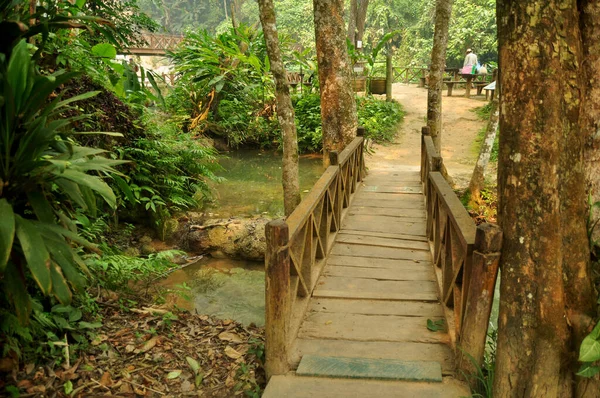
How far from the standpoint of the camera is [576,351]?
2.55 metres

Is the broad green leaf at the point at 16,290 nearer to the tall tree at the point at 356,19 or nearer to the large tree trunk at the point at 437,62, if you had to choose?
the large tree trunk at the point at 437,62

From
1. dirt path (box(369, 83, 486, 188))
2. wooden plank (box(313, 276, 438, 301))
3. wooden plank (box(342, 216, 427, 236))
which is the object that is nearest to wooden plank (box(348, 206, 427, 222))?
wooden plank (box(342, 216, 427, 236))

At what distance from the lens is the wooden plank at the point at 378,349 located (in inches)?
125

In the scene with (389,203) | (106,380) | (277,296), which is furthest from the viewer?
(389,203)

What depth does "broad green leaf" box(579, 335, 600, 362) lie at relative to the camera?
2268 mm

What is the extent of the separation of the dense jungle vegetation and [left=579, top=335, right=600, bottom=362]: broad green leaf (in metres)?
1.99

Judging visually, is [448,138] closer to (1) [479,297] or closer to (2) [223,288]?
(2) [223,288]

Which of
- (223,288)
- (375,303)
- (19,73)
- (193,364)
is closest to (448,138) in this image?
(223,288)

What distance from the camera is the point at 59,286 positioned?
222cm

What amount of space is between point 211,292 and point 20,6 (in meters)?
3.76

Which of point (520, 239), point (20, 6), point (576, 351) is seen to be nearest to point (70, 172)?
point (20, 6)

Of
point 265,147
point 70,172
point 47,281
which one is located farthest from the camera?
point 265,147

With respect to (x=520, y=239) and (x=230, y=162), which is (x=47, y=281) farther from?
(x=230, y=162)

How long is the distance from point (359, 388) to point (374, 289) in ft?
4.66
